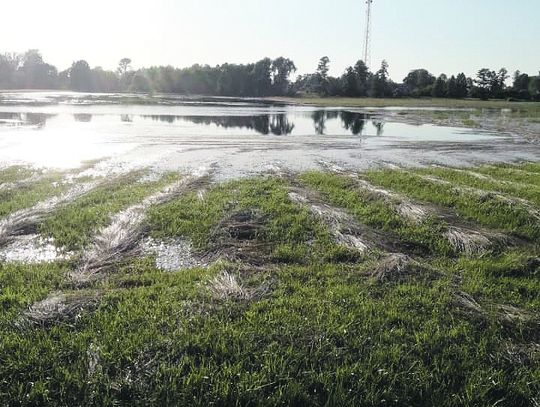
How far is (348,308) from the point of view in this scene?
6113 mm

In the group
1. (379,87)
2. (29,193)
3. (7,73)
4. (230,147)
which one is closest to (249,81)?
(379,87)

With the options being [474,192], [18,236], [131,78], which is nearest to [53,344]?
[18,236]

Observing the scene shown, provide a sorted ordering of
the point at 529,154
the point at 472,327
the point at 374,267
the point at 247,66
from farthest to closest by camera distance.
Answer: the point at 247,66 < the point at 529,154 < the point at 374,267 < the point at 472,327

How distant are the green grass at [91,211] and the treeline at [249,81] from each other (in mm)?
125765

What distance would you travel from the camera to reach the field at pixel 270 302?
15.0ft

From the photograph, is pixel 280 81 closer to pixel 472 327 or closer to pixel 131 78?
pixel 131 78

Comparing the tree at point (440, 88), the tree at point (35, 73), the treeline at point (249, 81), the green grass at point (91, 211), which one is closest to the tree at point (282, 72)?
the treeline at point (249, 81)

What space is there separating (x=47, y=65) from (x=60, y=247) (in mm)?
180000

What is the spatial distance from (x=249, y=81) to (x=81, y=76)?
61446 mm

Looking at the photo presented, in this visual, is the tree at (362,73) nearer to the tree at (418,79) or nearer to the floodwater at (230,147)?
the tree at (418,79)

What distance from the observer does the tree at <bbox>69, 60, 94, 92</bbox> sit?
15162 centimetres

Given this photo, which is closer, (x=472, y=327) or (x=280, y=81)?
(x=472, y=327)

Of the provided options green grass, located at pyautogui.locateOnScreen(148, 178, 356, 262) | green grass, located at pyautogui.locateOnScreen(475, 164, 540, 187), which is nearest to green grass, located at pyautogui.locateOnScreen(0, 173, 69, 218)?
green grass, located at pyautogui.locateOnScreen(148, 178, 356, 262)

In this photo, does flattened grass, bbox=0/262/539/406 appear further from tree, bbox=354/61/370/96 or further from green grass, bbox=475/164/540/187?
tree, bbox=354/61/370/96
